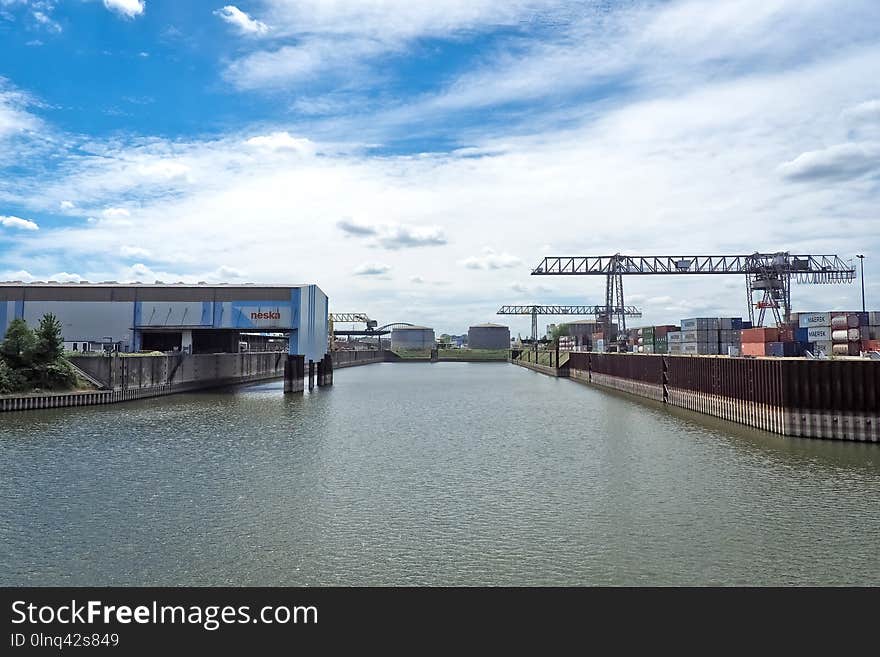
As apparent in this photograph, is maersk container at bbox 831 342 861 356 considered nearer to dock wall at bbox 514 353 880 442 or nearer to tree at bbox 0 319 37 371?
dock wall at bbox 514 353 880 442

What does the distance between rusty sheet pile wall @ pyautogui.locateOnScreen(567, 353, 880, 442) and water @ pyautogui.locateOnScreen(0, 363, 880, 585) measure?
1443 mm

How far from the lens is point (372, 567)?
16.4 metres

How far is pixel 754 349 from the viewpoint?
54625 mm

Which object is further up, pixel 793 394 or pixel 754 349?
pixel 754 349

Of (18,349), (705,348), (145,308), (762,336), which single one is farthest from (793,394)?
(145,308)

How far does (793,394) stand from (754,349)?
63.6ft

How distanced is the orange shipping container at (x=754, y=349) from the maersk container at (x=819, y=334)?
3409 millimetres

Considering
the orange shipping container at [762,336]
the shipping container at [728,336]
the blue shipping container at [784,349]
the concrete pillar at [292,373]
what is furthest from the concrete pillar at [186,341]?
the blue shipping container at [784,349]

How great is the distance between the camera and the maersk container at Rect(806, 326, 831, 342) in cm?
4859

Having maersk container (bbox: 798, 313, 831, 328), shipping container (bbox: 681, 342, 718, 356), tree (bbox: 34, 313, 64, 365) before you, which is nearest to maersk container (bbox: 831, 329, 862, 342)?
maersk container (bbox: 798, 313, 831, 328)

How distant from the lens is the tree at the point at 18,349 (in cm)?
5394

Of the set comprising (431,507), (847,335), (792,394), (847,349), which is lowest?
(431,507)
